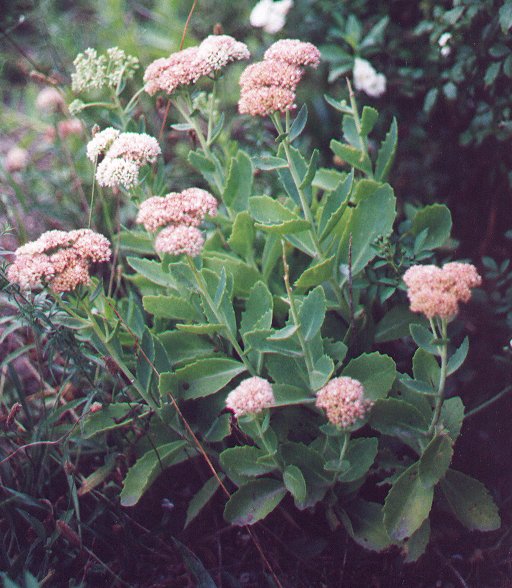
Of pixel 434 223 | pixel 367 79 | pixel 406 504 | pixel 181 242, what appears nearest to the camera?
pixel 181 242

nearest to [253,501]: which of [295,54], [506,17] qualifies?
[295,54]

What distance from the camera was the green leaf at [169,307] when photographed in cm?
196

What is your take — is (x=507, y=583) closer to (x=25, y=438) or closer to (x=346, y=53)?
(x=25, y=438)

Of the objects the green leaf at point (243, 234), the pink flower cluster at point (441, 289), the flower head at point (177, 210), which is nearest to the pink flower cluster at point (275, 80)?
the flower head at point (177, 210)

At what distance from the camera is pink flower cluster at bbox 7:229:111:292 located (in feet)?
5.23

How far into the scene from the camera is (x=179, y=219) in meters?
1.62

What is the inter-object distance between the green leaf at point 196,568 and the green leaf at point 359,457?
454 millimetres

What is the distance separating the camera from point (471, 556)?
184 cm

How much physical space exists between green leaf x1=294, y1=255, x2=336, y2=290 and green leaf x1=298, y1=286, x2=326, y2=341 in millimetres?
102

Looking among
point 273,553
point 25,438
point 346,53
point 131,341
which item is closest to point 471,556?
point 273,553

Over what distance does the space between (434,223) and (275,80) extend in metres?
0.73

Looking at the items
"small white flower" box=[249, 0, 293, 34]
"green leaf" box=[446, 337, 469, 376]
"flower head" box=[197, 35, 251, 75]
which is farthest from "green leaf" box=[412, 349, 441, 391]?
"small white flower" box=[249, 0, 293, 34]

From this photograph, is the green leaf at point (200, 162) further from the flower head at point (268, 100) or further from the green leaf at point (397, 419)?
the green leaf at point (397, 419)

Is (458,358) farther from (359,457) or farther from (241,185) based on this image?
(241,185)
